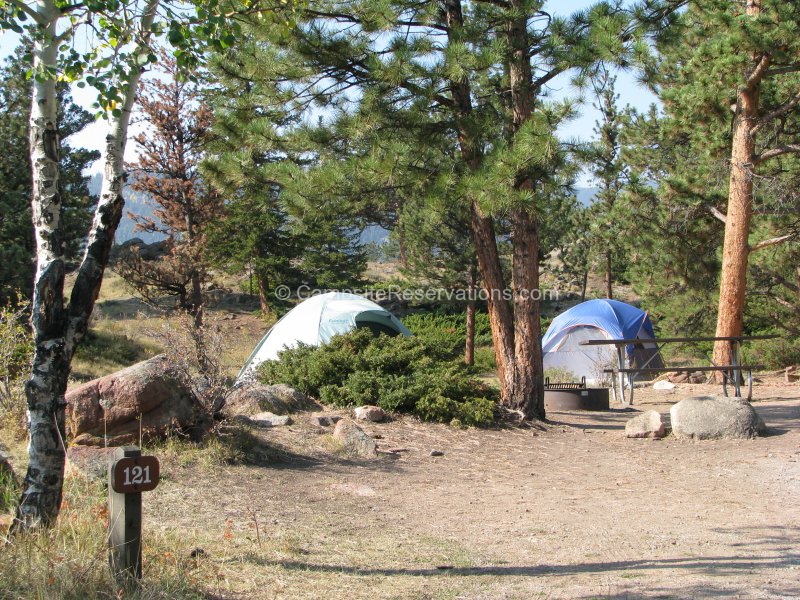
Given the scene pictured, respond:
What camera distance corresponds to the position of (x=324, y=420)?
9578 mm

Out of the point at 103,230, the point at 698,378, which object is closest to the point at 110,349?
the point at 698,378

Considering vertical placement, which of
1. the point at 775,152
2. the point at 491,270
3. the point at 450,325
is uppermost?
the point at 775,152

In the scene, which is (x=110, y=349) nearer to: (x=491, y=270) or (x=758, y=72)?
(x=491, y=270)

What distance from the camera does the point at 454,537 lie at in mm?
5863

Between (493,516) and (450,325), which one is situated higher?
(450,325)

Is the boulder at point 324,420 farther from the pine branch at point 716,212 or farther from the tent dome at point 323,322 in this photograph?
the pine branch at point 716,212

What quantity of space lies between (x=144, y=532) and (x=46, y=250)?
1.90 metres

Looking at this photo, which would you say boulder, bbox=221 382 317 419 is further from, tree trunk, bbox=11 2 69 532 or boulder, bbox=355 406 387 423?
tree trunk, bbox=11 2 69 532

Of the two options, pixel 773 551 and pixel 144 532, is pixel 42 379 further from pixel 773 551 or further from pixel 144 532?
pixel 773 551

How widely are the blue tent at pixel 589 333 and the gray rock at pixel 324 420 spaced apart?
11704 mm

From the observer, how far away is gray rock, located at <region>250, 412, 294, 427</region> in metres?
9.18

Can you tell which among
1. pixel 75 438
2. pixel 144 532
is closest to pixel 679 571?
pixel 144 532

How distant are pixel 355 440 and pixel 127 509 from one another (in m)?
4.97

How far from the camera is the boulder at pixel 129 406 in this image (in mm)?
7105
